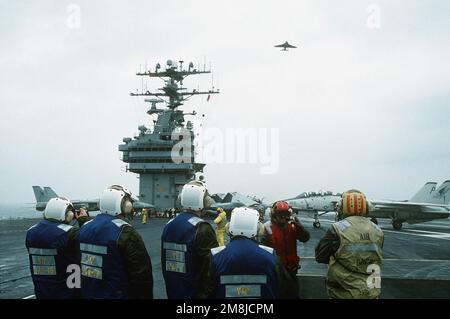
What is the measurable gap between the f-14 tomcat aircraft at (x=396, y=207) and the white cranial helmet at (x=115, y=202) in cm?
2942

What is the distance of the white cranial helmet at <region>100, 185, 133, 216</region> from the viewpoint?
4.07m

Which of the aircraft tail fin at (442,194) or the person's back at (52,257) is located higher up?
the person's back at (52,257)

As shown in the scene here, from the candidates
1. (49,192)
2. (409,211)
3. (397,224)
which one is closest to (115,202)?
(409,211)

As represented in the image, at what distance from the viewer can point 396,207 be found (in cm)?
3281

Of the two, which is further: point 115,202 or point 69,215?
point 69,215

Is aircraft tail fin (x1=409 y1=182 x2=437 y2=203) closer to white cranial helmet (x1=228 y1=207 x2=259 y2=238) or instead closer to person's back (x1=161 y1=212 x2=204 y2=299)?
person's back (x1=161 y1=212 x2=204 y2=299)

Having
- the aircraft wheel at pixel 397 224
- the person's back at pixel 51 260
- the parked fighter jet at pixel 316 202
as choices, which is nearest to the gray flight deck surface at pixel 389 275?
the person's back at pixel 51 260

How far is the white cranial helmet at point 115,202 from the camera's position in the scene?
407 centimetres

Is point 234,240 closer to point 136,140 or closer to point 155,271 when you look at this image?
point 155,271

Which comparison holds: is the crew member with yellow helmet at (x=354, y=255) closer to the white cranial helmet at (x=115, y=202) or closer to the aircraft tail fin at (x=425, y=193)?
the white cranial helmet at (x=115, y=202)

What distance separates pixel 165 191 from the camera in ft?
176

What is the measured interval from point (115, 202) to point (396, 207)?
109 ft

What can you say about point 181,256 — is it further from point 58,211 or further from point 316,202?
point 316,202

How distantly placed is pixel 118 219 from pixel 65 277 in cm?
128
